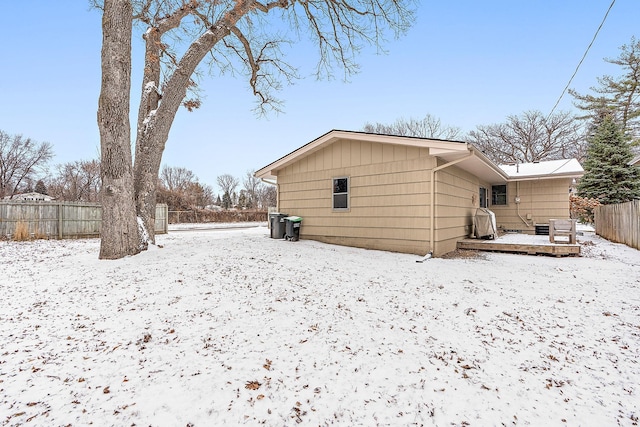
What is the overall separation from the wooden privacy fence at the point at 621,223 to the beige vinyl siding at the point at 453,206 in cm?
401

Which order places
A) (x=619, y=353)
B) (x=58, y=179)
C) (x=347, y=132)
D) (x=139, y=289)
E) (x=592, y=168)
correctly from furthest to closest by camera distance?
(x=58, y=179), (x=592, y=168), (x=347, y=132), (x=139, y=289), (x=619, y=353)

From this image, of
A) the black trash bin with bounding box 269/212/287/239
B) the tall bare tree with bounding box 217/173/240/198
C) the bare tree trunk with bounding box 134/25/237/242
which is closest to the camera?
the bare tree trunk with bounding box 134/25/237/242

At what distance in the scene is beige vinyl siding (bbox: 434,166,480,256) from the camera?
283 inches

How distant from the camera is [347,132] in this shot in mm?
7871

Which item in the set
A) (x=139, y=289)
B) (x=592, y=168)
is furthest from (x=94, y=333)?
(x=592, y=168)

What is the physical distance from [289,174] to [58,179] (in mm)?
35685

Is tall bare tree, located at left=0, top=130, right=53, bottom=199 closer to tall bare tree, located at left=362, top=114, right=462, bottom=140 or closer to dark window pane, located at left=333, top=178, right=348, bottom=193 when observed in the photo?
dark window pane, located at left=333, top=178, right=348, bottom=193

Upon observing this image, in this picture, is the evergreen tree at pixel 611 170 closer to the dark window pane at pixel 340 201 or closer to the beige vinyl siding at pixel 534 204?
the beige vinyl siding at pixel 534 204

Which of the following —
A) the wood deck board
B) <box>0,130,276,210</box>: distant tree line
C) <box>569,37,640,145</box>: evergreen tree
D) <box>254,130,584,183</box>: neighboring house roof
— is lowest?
the wood deck board

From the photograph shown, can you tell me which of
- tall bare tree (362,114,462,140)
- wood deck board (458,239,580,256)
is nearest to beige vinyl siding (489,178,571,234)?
wood deck board (458,239,580,256)

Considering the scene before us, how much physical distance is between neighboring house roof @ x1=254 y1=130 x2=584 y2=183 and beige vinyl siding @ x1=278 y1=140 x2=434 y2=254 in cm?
29

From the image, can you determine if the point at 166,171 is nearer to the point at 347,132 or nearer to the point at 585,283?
the point at 347,132

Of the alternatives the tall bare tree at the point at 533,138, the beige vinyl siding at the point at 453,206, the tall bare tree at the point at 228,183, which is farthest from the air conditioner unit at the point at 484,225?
the tall bare tree at the point at 228,183

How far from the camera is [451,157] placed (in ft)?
23.5
